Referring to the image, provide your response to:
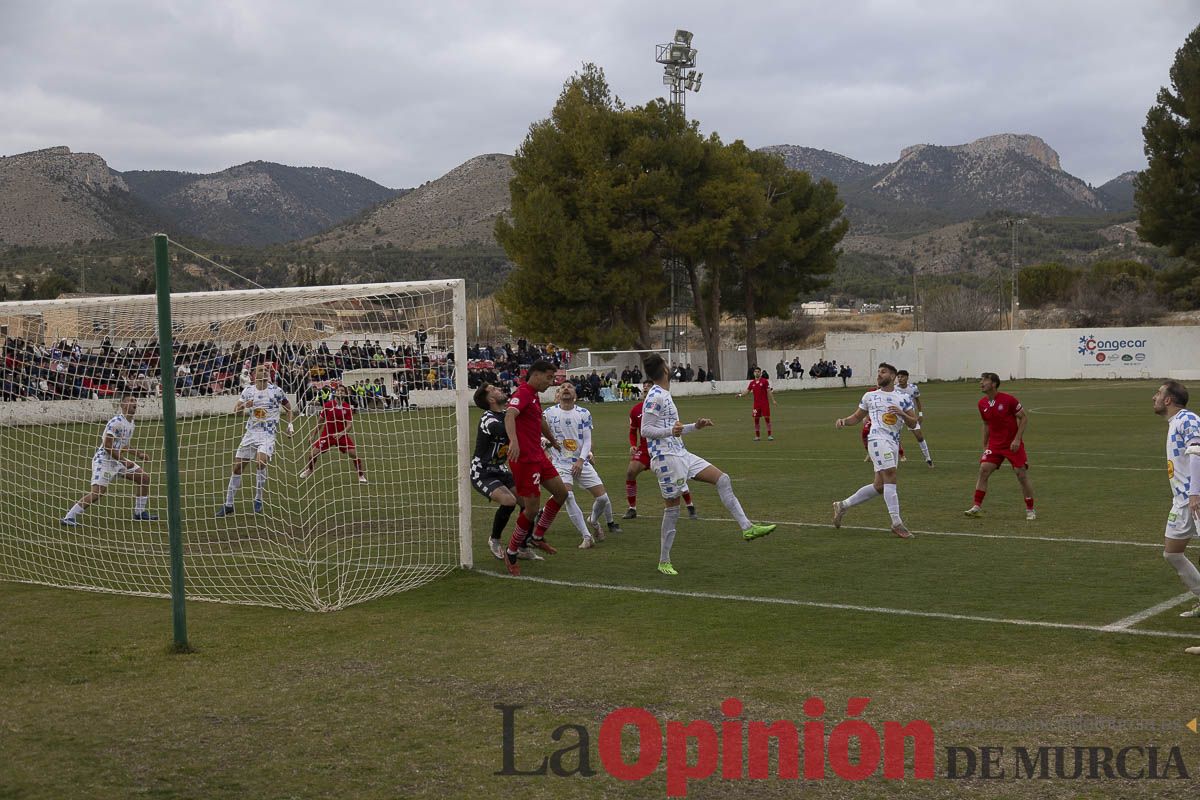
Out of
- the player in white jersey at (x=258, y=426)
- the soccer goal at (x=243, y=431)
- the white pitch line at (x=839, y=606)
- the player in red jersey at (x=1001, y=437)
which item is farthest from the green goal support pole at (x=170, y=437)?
the player in red jersey at (x=1001, y=437)

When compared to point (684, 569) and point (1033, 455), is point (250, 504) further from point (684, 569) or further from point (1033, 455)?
point (1033, 455)

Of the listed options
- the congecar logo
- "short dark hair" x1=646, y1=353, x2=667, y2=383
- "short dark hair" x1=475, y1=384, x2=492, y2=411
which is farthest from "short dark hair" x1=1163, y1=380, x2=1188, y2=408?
the congecar logo

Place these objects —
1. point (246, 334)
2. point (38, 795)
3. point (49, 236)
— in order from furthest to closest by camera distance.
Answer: point (49, 236) < point (246, 334) < point (38, 795)

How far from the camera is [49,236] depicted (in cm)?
8581

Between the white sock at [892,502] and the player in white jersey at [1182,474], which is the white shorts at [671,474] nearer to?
the white sock at [892,502]

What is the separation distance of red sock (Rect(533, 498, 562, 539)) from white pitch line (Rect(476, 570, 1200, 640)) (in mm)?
999

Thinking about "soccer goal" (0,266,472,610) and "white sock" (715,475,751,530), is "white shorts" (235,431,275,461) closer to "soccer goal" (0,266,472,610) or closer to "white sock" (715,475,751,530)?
"soccer goal" (0,266,472,610)

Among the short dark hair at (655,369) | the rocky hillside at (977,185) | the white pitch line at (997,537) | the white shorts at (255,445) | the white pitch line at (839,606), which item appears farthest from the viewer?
the rocky hillside at (977,185)

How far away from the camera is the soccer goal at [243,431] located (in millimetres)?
11102

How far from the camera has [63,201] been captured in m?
90.8

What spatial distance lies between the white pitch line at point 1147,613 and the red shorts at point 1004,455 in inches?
178

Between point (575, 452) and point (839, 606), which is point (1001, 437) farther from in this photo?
point (839, 606)

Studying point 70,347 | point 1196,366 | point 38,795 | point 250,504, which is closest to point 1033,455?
point 250,504

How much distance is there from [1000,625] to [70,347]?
1180 centimetres
